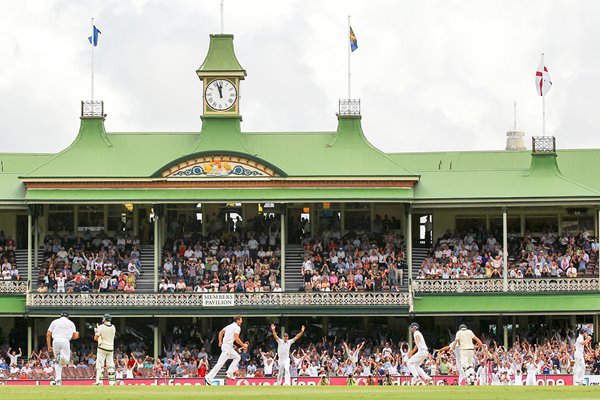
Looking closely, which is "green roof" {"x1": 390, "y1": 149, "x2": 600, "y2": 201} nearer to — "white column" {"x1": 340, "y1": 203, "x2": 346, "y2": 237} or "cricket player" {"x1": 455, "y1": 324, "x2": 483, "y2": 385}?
"white column" {"x1": 340, "y1": 203, "x2": 346, "y2": 237}

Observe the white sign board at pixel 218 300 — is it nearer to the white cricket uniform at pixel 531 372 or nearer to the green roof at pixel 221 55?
the green roof at pixel 221 55

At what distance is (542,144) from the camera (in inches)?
2354

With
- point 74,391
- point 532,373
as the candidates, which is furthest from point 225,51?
point 74,391

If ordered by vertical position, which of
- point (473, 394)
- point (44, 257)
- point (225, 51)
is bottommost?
point (473, 394)

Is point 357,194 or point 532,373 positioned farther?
point 357,194

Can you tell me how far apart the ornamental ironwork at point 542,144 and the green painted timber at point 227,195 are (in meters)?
5.83

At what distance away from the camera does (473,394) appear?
34.0 m

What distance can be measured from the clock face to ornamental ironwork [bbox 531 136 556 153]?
10.8 metres

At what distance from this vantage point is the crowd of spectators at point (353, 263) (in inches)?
2183

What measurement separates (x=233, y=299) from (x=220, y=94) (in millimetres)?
8694

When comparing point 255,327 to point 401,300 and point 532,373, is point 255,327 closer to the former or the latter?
point 401,300

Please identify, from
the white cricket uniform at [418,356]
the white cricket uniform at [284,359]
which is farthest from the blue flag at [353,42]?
the white cricket uniform at [418,356]

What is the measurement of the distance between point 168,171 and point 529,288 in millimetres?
12753

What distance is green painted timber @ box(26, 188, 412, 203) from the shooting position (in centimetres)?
5638
